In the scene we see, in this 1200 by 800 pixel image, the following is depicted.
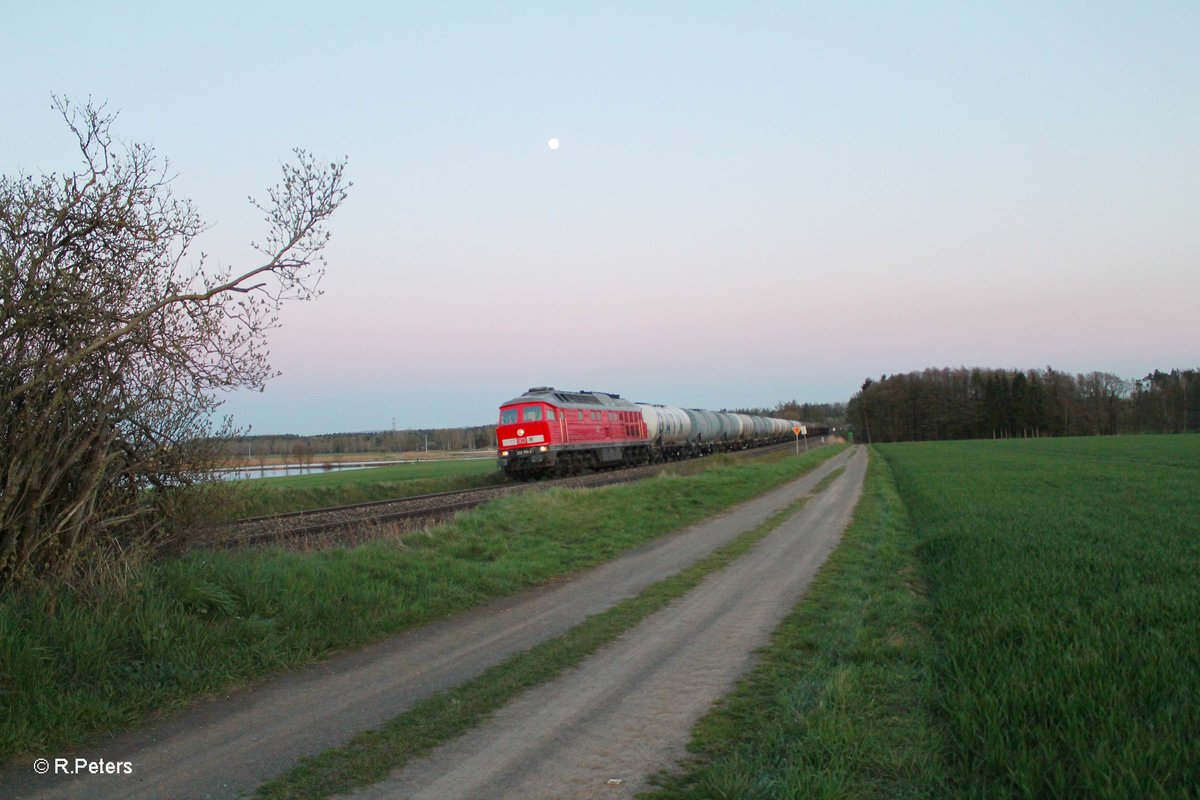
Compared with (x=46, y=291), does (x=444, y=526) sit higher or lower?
lower

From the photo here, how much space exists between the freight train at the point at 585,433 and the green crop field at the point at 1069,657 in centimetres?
1975

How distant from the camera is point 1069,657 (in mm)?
5695

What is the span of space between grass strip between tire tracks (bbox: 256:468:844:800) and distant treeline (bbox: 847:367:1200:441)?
129392mm

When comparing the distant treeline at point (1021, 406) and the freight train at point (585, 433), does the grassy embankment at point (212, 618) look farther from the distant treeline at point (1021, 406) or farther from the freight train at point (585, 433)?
the distant treeline at point (1021, 406)

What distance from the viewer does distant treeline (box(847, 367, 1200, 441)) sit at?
12138cm

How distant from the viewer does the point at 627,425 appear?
139ft

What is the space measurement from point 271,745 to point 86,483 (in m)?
3.88

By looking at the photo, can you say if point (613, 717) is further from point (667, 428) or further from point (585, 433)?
point (667, 428)

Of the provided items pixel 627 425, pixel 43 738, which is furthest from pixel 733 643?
pixel 627 425

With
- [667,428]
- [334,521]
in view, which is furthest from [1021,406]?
[334,521]

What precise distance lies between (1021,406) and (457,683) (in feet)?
432

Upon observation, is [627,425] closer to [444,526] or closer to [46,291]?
[444,526]

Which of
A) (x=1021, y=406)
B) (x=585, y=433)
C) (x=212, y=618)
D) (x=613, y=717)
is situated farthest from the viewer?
(x=1021, y=406)

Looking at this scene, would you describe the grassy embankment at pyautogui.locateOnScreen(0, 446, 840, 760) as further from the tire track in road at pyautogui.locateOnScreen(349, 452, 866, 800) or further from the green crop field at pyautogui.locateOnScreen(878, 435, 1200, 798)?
the green crop field at pyautogui.locateOnScreen(878, 435, 1200, 798)
